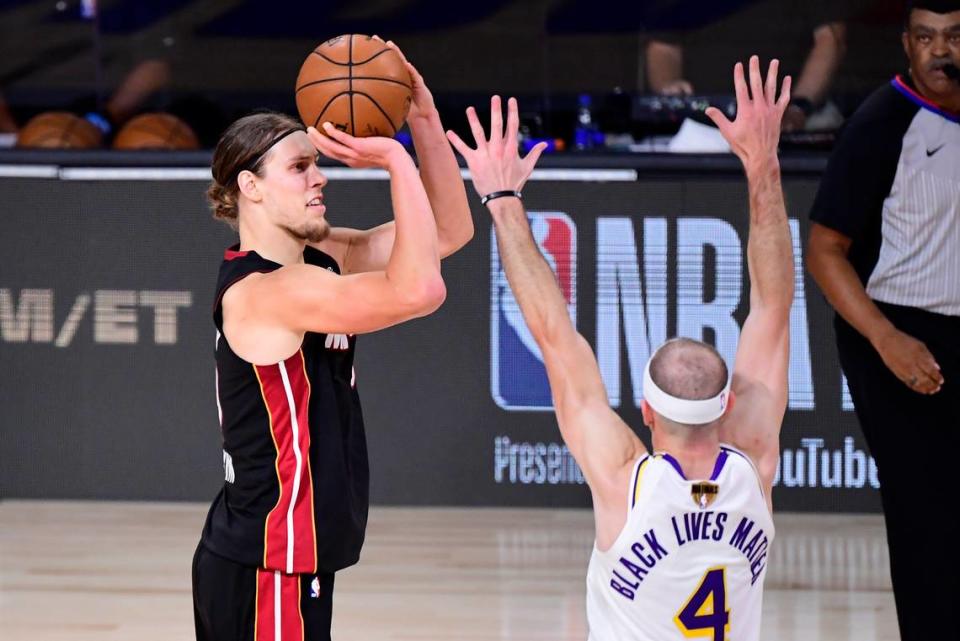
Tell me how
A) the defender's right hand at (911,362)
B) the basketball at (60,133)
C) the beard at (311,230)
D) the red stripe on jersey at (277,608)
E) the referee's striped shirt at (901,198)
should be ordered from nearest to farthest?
the red stripe on jersey at (277,608)
the beard at (311,230)
the defender's right hand at (911,362)
the referee's striped shirt at (901,198)
the basketball at (60,133)

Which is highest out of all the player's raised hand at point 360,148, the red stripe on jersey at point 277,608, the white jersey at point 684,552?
the player's raised hand at point 360,148

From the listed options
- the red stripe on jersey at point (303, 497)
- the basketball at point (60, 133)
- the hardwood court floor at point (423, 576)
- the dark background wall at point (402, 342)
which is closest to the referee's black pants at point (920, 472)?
the hardwood court floor at point (423, 576)

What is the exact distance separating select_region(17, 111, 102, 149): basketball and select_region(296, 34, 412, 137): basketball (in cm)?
449

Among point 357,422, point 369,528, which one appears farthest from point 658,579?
point 369,528

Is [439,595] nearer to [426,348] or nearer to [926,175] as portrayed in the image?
[426,348]

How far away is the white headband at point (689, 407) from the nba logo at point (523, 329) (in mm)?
4108

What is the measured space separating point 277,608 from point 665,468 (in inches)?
37.5

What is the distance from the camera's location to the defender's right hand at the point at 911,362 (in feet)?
13.7

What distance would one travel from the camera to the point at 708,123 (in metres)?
8.05

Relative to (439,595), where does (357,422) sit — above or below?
above

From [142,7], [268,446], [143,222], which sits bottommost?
[268,446]

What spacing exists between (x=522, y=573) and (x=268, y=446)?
3.03 m

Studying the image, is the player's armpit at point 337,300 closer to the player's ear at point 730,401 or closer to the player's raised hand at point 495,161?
the player's raised hand at point 495,161

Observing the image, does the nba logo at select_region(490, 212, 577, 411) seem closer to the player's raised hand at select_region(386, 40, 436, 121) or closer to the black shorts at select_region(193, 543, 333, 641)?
the player's raised hand at select_region(386, 40, 436, 121)
